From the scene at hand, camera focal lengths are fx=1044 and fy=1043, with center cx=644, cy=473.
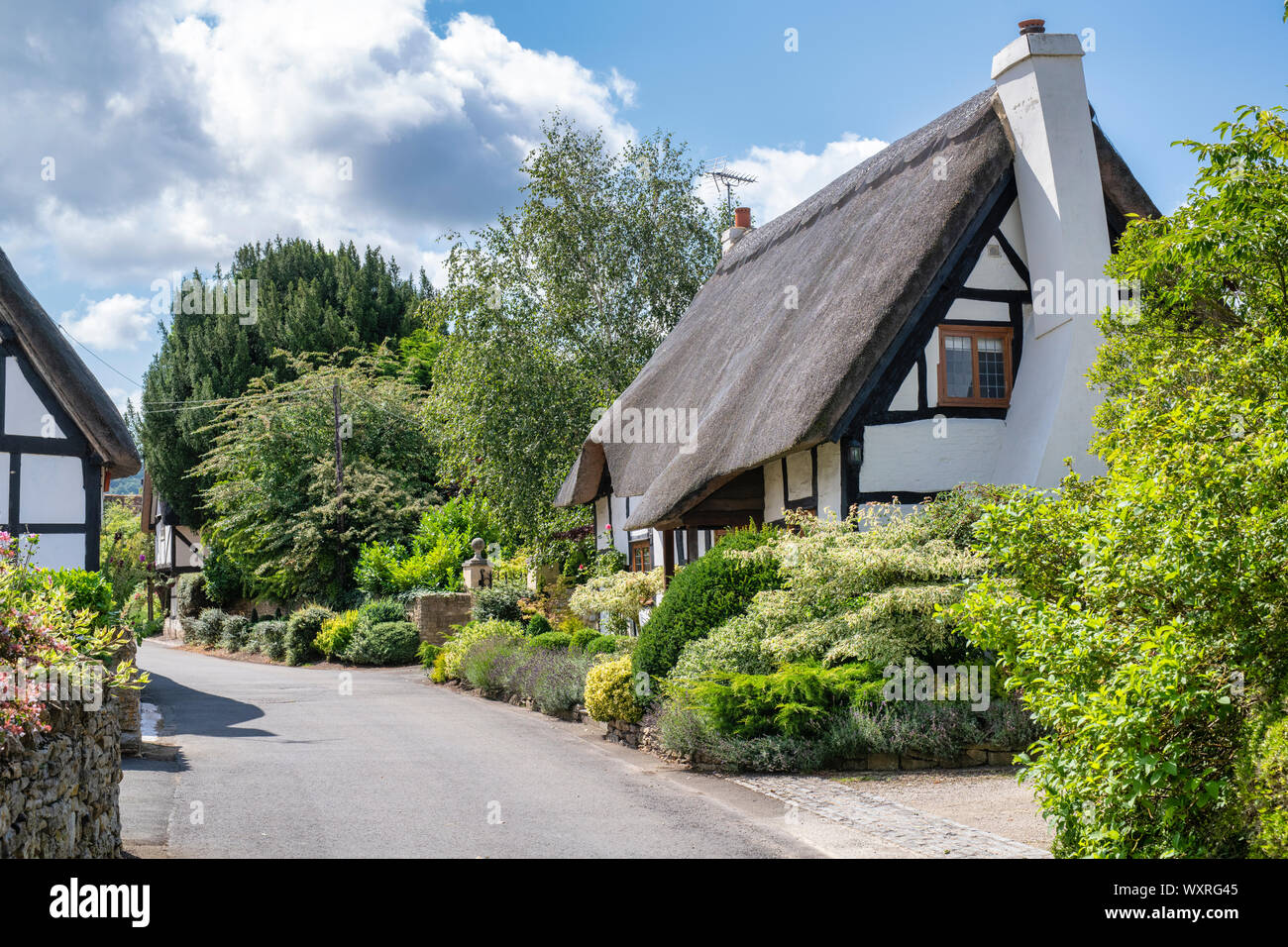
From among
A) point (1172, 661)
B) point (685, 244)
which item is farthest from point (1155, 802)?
point (685, 244)

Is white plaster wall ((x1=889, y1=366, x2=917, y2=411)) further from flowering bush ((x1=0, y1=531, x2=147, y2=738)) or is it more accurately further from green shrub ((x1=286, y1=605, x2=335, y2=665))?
green shrub ((x1=286, y1=605, x2=335, y2=665))

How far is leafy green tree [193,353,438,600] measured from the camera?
1148 inches

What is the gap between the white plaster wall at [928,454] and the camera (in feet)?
42.0

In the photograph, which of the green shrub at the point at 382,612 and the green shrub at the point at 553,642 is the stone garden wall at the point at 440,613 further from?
the green shrub at the point at 553,642

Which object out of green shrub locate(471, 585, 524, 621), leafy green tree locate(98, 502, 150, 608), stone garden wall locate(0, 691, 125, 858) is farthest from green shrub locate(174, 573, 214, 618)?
stone garden wall locate(0, 691, 125, 858)

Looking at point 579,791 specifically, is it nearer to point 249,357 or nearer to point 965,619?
point 965,619

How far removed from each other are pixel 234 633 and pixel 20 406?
17519 mm

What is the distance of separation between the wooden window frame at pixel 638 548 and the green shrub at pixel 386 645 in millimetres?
6929

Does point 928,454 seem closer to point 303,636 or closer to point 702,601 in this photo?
point 702,601

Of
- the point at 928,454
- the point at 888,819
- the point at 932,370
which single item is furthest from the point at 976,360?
the point at 888,819

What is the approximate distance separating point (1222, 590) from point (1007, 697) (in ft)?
17.9

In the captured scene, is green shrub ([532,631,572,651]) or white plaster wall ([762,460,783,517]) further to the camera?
green shrub ([532,631,572,651])

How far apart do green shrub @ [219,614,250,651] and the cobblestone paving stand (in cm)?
2412

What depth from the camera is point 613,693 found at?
476 inches
